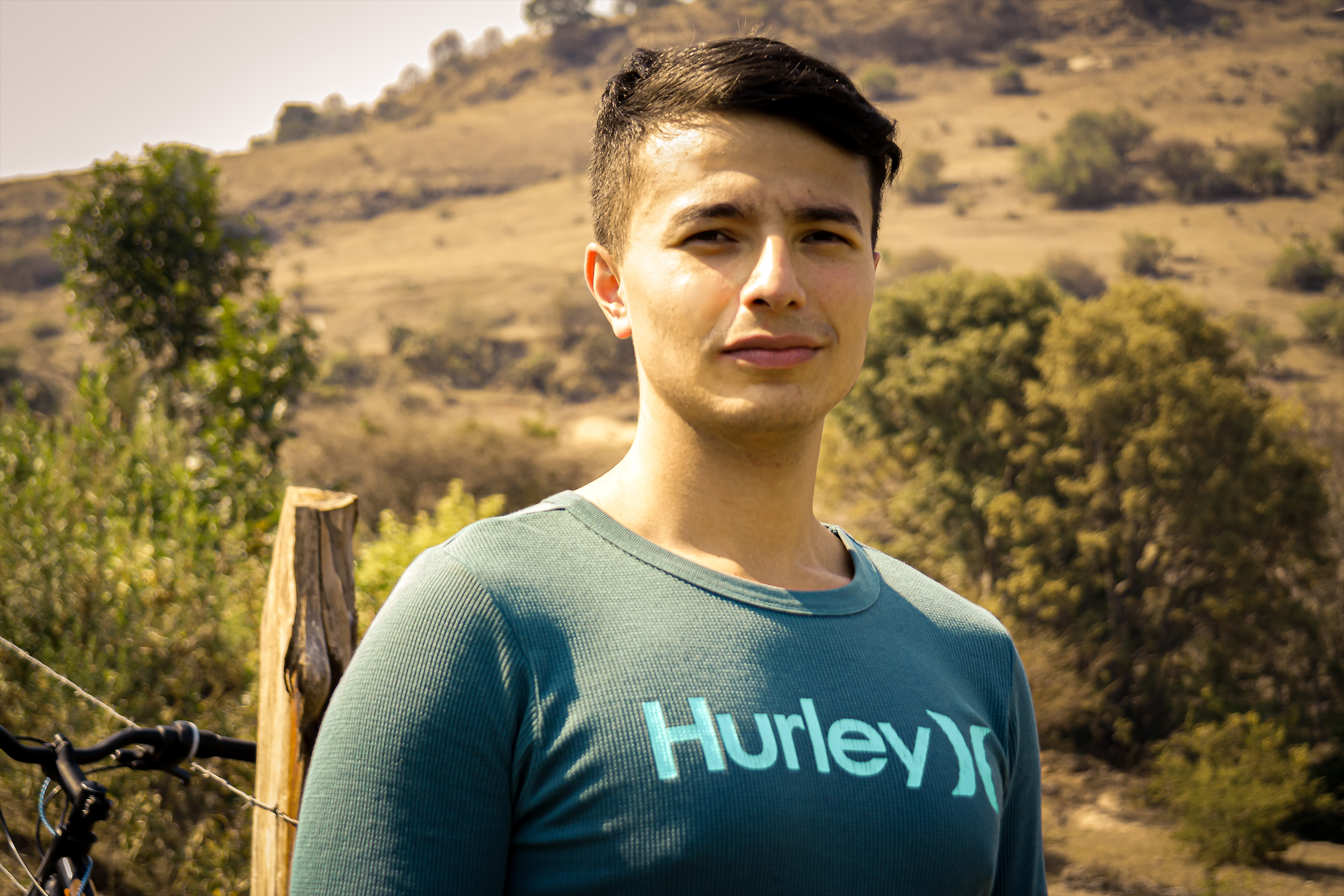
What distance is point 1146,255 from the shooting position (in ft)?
145

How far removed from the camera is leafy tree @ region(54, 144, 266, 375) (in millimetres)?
11797

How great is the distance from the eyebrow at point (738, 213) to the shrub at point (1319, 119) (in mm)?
63318

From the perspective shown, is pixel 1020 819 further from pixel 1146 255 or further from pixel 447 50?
pixel 447 50

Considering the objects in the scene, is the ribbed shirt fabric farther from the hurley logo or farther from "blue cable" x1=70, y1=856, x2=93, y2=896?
"blue cable" x1=70, y1=856, x2=93, y2=896

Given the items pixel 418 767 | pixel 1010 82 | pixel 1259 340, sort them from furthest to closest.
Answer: pixel 1010 82
pixel 1259 340
pixel 418 767

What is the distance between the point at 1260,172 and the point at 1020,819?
58.0m

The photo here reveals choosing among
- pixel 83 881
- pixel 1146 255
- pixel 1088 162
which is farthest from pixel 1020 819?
pixel 1088 162

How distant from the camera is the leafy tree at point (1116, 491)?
57.4 ft

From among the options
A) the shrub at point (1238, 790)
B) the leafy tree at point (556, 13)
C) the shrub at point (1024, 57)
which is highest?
the leafy tree at point (556, 13)

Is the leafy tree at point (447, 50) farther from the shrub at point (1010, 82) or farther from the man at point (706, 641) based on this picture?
the man at point (706, 641)

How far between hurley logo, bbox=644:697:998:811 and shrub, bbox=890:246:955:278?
147 ft

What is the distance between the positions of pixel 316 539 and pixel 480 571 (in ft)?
5.67

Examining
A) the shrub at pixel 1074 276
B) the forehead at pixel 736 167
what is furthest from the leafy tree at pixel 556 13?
the forehead at pixel 736 167

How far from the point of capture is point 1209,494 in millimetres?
17672
